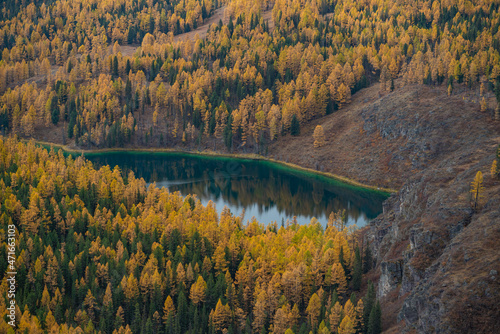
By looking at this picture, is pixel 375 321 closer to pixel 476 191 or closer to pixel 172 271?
pixel 476 191

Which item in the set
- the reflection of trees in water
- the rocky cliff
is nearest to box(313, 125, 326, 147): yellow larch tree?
the rocky cliff

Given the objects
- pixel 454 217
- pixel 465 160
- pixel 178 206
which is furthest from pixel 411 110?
pixel 454 217

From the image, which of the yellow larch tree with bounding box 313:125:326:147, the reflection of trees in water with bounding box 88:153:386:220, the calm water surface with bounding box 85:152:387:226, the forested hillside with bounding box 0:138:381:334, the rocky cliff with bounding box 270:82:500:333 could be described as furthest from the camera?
the yellow larch tree with bounding box 313:125:326:147

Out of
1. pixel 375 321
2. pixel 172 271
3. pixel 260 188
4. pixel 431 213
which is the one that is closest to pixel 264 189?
pixel 260 188

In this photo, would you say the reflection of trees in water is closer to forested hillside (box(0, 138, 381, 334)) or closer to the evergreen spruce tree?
forested hillside (box(0, 138, 381, 334))

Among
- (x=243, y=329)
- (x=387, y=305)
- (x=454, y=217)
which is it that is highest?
(x=454, y=217)

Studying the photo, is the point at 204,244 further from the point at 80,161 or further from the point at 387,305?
the point at 80,161
